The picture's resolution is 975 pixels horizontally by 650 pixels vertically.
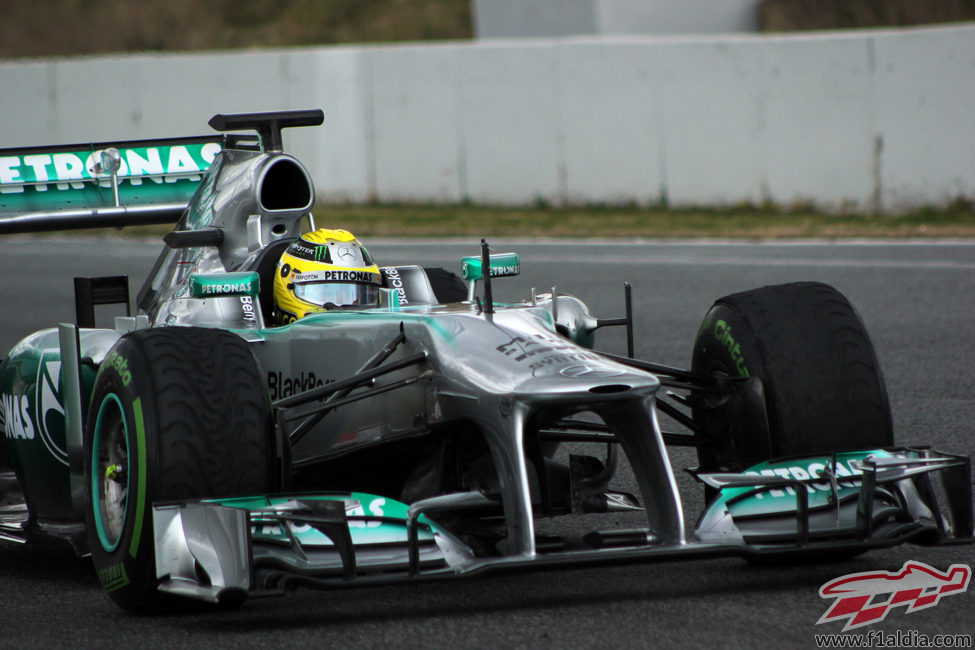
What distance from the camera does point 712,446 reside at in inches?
225

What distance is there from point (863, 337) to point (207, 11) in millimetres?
35960

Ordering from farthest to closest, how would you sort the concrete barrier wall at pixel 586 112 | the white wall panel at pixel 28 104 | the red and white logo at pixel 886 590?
1. the white wall panel at pixel 28 104
2. the concrete barrier wall at pixel 586 112
3. the red and white logo at pixel 886 590

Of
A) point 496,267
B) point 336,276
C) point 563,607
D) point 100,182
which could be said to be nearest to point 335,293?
point 336,276

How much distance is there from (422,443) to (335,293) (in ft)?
3.19

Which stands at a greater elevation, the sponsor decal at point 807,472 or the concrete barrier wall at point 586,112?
the concrete barrier wall at point 586,112

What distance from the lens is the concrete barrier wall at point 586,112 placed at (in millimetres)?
16609

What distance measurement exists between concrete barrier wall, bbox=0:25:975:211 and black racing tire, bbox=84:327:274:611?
12596mm

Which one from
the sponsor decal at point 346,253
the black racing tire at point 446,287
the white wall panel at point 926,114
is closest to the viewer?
the sponsor decal at point 346,253

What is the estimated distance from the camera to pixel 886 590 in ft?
16.1

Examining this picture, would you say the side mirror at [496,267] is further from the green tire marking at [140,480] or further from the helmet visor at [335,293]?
the green tire marking at [140,480]

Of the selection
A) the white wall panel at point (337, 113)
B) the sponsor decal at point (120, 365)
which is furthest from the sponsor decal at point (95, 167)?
the white wall panel at point (337, 113)

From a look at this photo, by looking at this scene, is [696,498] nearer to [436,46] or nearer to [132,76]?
[436,46]

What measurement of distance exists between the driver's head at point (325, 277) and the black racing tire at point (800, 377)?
143cm

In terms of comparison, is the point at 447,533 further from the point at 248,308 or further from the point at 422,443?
the point at 248,308
